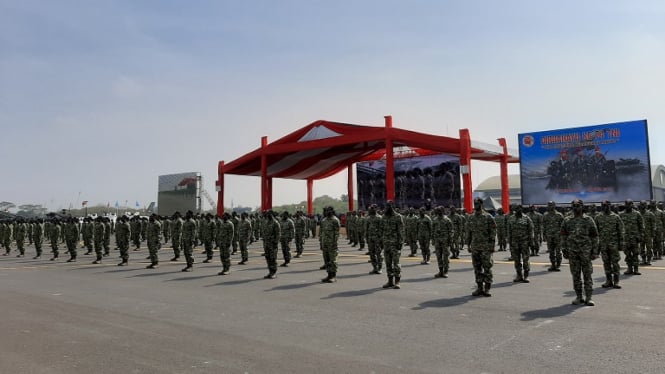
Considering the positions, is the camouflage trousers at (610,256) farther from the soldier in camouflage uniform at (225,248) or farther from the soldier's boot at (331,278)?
the soldier in camouflage uniform at (225,248)

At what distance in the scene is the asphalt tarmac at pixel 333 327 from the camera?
5.24 meters

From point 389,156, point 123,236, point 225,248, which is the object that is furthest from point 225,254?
point 389,156

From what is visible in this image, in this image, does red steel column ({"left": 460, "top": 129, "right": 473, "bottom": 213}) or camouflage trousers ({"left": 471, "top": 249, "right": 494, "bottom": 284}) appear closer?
camouflage trousers ({"left": 471, "top": 249, "right": 494, "bottom": 284})

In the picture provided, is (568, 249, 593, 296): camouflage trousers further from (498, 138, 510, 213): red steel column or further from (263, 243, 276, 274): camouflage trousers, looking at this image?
(498, 138, 510, 213): red steel column

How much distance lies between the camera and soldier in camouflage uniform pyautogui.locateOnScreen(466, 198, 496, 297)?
30.6 ft

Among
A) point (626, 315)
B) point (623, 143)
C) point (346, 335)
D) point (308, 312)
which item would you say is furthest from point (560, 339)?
point (623, 143)

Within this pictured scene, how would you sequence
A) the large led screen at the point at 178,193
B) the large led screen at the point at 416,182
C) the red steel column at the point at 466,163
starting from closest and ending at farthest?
the red steel column at the point at 466,163 < the large led screen at the point at 416,182 < the large led screen at the point at 178,193

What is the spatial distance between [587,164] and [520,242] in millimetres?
27148

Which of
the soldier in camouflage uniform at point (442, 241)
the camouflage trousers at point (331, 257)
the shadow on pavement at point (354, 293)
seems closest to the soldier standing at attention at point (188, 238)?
the camouflage trousers at point (331, 257)

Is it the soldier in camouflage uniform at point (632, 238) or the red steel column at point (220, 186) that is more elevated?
the red steel column at point (220, 186)

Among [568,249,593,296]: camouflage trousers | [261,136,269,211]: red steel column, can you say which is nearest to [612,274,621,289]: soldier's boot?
[568,249,593,296]: camouflage trousers

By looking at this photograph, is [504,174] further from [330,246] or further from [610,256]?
[330,246]

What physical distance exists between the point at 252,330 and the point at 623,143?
3425cm

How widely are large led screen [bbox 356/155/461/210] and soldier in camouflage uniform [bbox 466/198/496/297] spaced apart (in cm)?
3316
